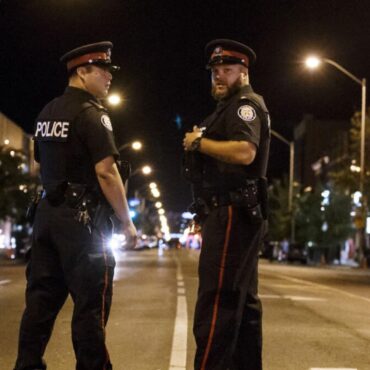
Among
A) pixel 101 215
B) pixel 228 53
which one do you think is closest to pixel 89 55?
pixel 228 53

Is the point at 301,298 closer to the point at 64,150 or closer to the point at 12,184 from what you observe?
the point at 64,150

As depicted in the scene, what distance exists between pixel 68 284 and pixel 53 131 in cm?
91

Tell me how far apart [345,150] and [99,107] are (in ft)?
221

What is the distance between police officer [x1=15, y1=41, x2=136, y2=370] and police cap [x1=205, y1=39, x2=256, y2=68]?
2.23ft

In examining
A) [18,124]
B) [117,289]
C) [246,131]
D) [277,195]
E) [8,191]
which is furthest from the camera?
[277,195]

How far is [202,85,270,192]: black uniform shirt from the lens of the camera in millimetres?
4547

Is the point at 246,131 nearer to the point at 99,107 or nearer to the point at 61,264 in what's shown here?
the point at 99,107

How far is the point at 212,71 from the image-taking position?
4.80 meters

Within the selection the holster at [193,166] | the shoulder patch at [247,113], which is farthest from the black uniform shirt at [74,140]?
the shoulder patch at [247,113]

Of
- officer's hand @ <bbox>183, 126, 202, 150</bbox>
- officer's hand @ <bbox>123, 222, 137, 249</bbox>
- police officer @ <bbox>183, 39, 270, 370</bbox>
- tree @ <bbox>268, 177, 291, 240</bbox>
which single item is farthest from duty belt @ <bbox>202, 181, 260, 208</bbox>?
tree @ <bbox>268, 177, 291, 240</bbox>

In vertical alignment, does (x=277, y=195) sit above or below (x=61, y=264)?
above

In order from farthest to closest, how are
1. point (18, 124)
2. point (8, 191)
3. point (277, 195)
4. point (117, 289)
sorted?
point (277, 195)
point (18, 124)
point (8, 191)
point (117, 289)

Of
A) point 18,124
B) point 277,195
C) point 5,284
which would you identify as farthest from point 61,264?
point 277,195

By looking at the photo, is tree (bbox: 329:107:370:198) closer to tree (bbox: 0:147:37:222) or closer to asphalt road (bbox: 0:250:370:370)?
tree (bbox: 0:147:37:222)
